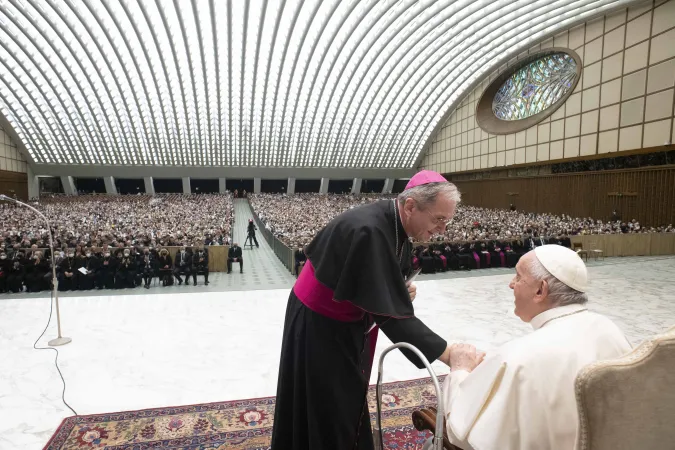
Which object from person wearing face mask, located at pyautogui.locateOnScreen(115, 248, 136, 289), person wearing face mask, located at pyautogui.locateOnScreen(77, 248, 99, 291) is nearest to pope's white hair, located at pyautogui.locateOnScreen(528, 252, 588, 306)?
person wearing face mask, located at pyautogui.locateOnScreen(115, 248, 136, 289)

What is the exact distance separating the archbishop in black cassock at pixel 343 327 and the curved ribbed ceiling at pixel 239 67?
27660 mm

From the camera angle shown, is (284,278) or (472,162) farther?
(472,162)

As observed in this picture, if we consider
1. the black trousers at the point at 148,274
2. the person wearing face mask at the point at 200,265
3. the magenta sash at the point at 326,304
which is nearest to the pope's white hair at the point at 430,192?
the magenta sash at the point at 326,304

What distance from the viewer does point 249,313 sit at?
7.91 metres

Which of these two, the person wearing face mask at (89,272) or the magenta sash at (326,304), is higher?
the magenta sash at (326,304)

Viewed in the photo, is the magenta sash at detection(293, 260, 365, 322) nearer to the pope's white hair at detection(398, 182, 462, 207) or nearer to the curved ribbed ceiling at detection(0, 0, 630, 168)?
the pope's white hair at detection(398, 182, 462, 207)

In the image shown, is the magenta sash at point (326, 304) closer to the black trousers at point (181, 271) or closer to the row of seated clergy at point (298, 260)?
the row of seated clergy at point (298, 260)

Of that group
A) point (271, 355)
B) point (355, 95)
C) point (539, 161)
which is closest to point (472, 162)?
point (539, 161)

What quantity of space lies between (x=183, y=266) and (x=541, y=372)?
11927mm

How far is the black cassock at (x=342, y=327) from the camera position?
1.99m

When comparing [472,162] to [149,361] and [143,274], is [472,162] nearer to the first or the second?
[143,274]

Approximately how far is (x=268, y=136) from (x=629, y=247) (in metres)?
40.3

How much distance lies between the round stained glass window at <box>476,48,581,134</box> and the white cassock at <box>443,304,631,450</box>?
3305 centimetres

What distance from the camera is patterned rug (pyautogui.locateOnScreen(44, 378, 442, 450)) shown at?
12.0 ft
